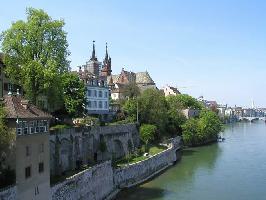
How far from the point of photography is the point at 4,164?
27.8 meters

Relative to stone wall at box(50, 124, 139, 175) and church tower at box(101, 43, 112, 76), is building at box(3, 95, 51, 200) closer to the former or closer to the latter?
stone wall at box(50, 124, 139, 175)

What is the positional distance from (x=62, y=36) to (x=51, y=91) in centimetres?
568

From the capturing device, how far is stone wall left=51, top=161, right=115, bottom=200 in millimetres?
32875

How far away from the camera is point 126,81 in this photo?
107m

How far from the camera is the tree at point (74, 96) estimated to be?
53.2m

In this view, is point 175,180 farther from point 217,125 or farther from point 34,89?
point 217,125

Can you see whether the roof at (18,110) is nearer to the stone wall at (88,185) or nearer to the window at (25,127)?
the window at (25,127)

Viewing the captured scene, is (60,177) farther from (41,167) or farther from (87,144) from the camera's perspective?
(87,144)

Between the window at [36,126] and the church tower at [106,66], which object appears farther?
the church tower at [106,66]

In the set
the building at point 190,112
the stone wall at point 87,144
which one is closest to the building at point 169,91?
the building at point 190,112

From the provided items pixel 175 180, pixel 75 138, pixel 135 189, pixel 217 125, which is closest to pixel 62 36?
pixel 75 138

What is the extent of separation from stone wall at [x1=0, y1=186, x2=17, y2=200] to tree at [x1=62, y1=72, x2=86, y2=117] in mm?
26696

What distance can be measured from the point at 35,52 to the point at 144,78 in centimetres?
7535

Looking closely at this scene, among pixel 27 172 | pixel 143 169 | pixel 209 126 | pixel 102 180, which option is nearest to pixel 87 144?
pixel 102 180
